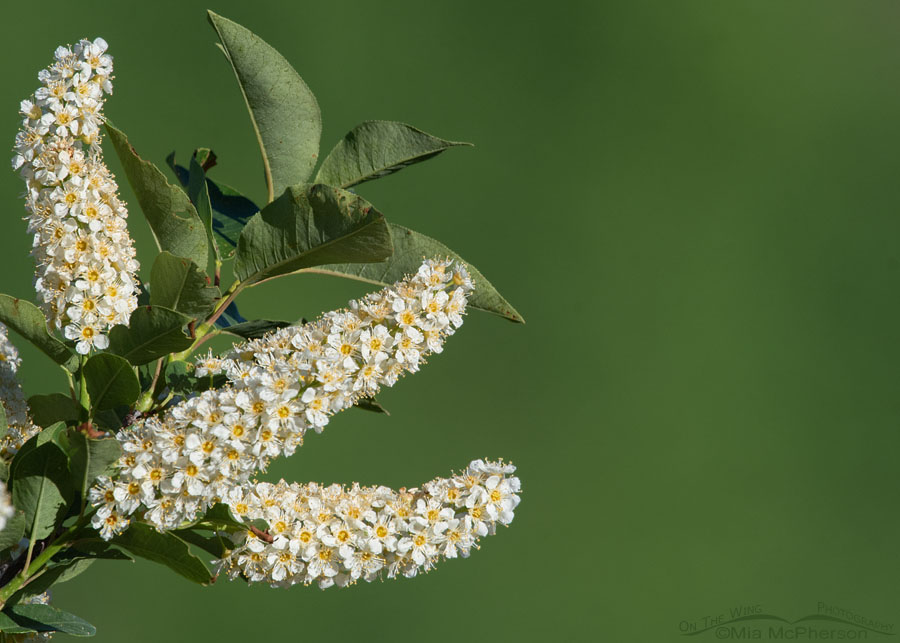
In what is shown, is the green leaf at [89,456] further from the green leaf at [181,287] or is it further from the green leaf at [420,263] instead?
the green leaf at [420,263]

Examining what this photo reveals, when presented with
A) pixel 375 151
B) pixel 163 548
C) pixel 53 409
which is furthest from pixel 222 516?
pixel 375 151

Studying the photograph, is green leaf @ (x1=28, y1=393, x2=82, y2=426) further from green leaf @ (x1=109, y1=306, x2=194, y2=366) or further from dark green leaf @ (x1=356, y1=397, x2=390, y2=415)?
dark green leaf @ (x1=356, y1=397, x2=390, y2=415)

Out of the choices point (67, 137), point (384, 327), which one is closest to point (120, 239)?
point (67, 137)

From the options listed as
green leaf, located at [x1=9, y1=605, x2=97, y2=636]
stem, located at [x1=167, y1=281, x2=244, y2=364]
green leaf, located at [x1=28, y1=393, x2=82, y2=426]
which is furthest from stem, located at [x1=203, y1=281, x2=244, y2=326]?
green leaf, located at [x1=9, y1=605, x2=97, y2=636]

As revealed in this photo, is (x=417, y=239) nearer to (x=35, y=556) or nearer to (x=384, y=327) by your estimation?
(x=384, y=327)

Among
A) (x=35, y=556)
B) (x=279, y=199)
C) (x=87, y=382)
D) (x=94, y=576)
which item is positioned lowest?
(x=94, y=576)

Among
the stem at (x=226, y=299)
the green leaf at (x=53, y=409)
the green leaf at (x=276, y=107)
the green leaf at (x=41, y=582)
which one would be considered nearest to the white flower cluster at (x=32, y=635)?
the green leaf at (x=41, y=582)
